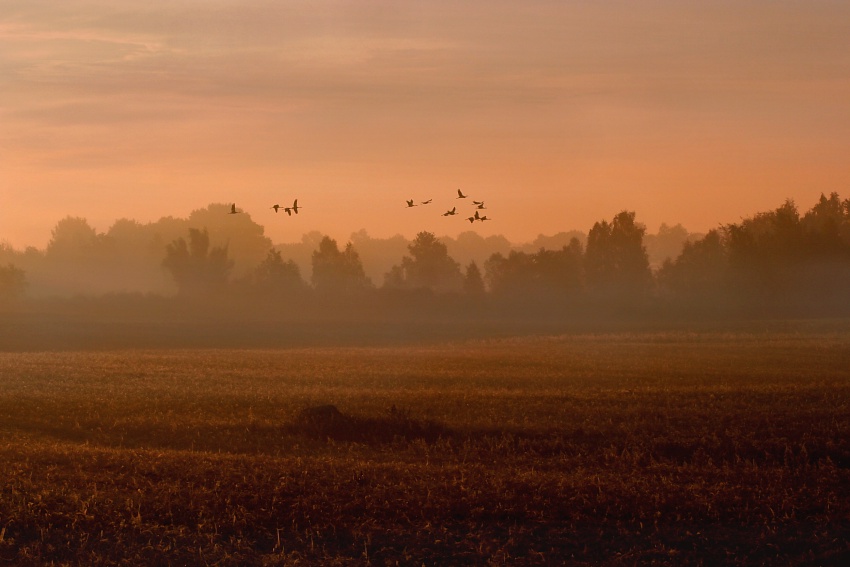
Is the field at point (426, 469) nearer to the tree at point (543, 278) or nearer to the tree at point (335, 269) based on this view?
the tree at point (543, 278)

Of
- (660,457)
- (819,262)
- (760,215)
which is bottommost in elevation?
(660,457)

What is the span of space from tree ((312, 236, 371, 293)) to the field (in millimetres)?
100022

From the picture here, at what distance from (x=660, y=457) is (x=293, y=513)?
367 inches

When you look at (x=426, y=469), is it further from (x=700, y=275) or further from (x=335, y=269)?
(x=335, y=269)

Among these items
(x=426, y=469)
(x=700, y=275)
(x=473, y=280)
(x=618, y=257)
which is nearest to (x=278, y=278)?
(x=473, y=280)

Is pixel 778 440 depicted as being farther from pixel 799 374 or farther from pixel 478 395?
pixel 799 374

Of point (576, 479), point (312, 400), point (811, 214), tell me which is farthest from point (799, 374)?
point (811, 214)

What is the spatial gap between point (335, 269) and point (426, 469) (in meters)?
122

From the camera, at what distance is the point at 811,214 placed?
12850 centimetres

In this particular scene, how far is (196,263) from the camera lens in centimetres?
12219

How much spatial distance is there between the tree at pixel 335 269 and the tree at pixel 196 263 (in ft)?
60.7

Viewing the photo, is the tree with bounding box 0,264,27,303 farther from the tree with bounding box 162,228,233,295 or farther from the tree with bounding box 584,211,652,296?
the tree with bounding box 584,211,652,296

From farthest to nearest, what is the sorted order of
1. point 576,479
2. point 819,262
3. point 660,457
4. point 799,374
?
point 819,262 → point 799,374 → point 660,457 → point 576,479

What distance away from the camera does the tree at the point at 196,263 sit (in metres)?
121
